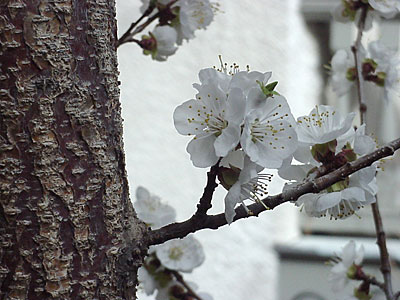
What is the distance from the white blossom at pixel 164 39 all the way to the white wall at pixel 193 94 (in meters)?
1.18

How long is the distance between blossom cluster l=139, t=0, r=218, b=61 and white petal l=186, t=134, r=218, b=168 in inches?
13.6

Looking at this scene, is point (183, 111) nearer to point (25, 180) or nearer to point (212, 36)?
point (25, 180)

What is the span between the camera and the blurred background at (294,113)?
218 cm

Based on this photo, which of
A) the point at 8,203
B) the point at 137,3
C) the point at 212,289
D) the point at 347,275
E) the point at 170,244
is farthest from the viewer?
the point at 212,289

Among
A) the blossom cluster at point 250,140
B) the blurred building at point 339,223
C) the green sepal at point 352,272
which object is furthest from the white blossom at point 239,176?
the blurred building at point 339,223

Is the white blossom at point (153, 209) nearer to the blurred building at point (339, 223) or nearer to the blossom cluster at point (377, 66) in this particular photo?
the blossom cluster at point (377, 66)

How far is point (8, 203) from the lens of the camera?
47 cm

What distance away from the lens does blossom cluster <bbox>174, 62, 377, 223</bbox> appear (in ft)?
1.48

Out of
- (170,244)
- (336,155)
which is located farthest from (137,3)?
(336,155)

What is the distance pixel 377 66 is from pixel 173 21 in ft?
0.96

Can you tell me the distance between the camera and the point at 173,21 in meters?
0.82

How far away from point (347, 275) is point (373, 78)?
27cm

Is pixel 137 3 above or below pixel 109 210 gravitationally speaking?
above

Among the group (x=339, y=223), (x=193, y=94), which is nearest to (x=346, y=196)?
(x=193, y=94)
